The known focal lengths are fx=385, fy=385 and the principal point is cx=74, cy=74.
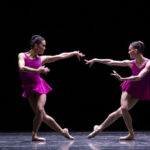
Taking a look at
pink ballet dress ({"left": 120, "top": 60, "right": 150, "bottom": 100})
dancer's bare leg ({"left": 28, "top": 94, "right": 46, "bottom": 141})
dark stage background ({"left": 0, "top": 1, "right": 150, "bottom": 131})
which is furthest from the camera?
dark stage background ({"left": 0, "top": 1, "right": 150, "bottom": 131})

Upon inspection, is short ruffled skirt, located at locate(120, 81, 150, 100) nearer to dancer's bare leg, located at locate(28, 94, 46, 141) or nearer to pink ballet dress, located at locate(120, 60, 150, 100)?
pink ballet dress, located at locate(120, 60, 150, 100)

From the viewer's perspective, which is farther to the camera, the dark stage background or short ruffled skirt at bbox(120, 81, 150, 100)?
the dark stage background

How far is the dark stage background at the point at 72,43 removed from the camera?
6.68m

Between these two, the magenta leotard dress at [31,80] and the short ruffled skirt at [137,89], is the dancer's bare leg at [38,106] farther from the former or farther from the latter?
the short ruffled skirt at [137,89]

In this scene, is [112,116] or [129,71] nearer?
[112,116]

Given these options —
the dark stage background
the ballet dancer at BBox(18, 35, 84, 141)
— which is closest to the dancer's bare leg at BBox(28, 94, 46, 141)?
the ballet dancer at BBox(18, 35, 84, 141)

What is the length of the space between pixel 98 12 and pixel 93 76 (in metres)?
1.13

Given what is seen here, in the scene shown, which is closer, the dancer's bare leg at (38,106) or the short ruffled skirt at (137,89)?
the dancer's bare leg at (38,106)

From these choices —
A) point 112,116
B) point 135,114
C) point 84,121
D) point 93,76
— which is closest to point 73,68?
point 93,76

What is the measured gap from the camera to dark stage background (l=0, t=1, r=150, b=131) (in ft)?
21.9

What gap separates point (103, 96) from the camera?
679cm

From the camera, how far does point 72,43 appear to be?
674cm

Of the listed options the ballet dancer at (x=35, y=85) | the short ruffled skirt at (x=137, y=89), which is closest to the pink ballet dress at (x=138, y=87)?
the short ruffled skirt at (x=137, y=89)

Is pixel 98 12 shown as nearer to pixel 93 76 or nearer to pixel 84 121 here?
pixel 93 76
